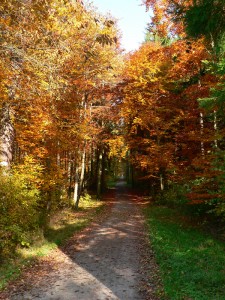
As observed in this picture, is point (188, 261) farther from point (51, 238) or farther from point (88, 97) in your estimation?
point (88, 97)

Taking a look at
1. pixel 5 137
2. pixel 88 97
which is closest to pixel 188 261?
pixel 5 137

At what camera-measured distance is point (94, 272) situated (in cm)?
873

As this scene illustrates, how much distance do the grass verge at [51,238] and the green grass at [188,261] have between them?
401 cm

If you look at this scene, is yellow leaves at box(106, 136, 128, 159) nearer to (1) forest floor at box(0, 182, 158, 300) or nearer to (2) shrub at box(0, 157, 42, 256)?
(1) forest floor at box(0, 182, 158, 300)

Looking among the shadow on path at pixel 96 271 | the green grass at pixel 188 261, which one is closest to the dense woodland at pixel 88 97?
the green grass at pixel 188 261

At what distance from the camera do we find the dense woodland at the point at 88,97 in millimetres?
7426

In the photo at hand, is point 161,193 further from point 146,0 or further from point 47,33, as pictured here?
point 47,33

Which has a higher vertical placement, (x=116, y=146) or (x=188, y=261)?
(x=116, y=146)

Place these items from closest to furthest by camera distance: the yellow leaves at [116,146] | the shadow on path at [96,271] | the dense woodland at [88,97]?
the shadow on path at [96,271] → the dense woodland at [88,97] → the yellow leaves at [116,146]

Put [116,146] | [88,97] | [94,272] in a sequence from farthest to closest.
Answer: [116,146]
[88,97]
[94,272]

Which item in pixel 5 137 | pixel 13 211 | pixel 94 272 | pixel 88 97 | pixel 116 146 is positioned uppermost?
pixel 88 97

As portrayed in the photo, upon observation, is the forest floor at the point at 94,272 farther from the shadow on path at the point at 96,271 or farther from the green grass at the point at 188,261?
the green grass at the point at 188,261

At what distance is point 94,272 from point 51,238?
435cm

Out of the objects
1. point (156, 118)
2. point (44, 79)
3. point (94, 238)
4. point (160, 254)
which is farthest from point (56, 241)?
point (156, 118)
